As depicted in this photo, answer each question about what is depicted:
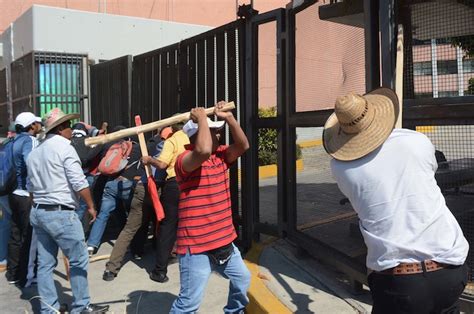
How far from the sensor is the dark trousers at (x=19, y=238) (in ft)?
17.4

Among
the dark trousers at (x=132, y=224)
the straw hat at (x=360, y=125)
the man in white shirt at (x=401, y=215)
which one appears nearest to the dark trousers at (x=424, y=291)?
the man in white shirt at (x=401, y=215)

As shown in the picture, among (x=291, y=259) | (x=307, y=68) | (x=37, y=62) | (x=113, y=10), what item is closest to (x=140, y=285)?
(x=291, y=259)

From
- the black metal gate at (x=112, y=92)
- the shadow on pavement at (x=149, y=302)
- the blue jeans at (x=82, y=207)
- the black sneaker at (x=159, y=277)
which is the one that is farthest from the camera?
the black metal gate at (x=112, y=92)

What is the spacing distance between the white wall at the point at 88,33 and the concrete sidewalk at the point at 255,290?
262 inches

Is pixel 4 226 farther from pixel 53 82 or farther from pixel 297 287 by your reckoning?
pixel 53 82

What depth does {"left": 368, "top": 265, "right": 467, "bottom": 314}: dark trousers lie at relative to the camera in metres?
2.24

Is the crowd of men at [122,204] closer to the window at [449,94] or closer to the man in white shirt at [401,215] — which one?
the man in white shirt at [401,215]

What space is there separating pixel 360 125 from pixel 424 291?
2.69ft

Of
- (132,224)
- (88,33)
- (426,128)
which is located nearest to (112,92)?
(88,33)

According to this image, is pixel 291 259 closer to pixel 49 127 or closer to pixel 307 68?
pixel 307 68

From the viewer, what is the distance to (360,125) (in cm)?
233

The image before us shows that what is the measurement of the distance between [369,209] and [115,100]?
747 centimetres

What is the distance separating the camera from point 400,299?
227cm

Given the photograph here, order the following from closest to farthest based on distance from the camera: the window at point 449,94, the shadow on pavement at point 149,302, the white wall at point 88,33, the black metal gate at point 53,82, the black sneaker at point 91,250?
the window at point 449,94 < the shadow on pavement at point 149,302 < the black sneaker at point 91,250 < the black metal gate at point 53,82 < the white wall at point 88,33
